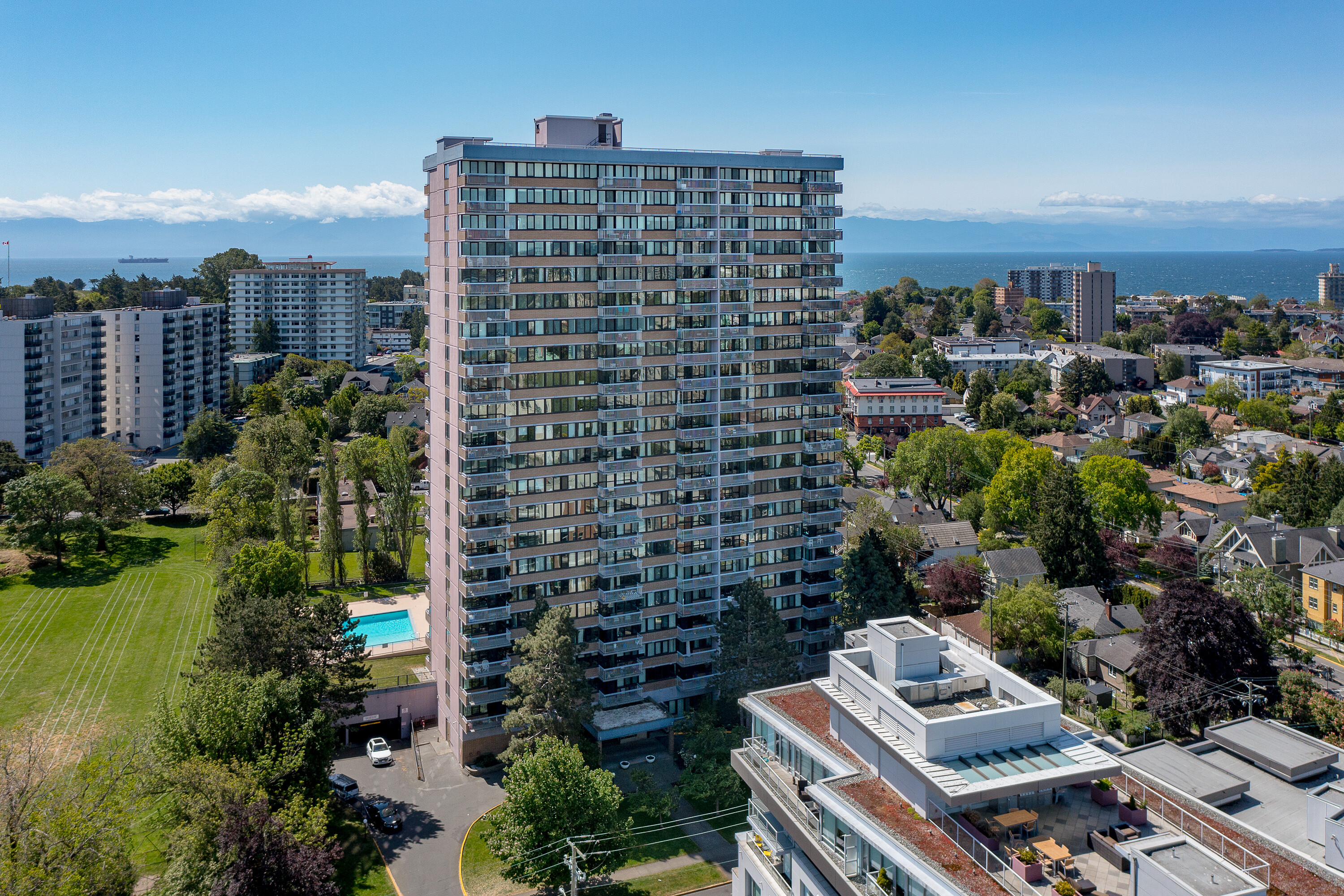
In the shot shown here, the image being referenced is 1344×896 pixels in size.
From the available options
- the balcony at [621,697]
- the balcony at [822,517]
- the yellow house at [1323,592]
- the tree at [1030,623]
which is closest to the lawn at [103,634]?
the balcony at [621,697]

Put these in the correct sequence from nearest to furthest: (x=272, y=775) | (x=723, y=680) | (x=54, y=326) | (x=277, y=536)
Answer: (x=272, y=775)
(x=723, y=680)
(x=277, y=536)
(x=54, y=326)

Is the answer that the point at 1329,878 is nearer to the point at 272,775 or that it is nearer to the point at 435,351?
the point at 272,775

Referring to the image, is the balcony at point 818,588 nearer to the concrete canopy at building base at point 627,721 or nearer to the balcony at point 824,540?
the balcony at point 824,540

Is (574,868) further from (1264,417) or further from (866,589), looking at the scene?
(1264,417)

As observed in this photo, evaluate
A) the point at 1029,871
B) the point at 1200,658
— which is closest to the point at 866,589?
the point at 1200,658

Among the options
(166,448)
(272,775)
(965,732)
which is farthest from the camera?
(166,448)

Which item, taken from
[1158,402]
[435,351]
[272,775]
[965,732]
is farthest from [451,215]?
[1158,402]
